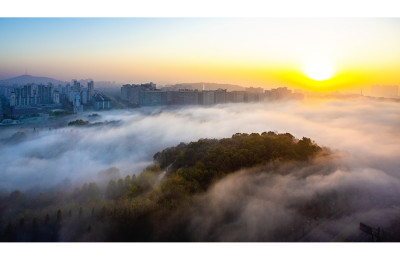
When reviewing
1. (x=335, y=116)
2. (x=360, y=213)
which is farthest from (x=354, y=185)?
(x=335, y=116)

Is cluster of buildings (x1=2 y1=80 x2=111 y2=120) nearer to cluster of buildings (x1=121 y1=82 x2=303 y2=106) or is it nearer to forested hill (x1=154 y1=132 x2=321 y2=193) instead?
cluster of buildings (x1=121 y1=82 x2=303 y2=106)

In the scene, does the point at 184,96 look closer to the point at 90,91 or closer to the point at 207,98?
the point at 207,98

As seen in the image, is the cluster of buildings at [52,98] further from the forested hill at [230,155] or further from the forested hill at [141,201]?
the forested hill at [230,155]

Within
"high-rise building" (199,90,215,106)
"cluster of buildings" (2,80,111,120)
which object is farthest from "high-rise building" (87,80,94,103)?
"high-rise building" (199,90,215,106)

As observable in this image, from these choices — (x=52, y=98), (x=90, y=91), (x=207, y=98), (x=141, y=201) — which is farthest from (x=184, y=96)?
(x=141, y=201)

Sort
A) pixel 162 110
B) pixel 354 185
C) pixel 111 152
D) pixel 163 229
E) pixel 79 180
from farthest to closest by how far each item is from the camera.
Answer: pixel 162 110 < pixel 111 152 < pixel 79 180 < pixel 354 185 < pixel 163 229

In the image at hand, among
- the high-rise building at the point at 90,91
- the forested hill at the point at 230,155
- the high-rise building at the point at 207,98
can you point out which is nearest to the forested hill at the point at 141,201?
the forested hill at the point at 230,155

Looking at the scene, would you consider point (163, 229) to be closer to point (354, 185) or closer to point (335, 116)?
point (354, 185)
